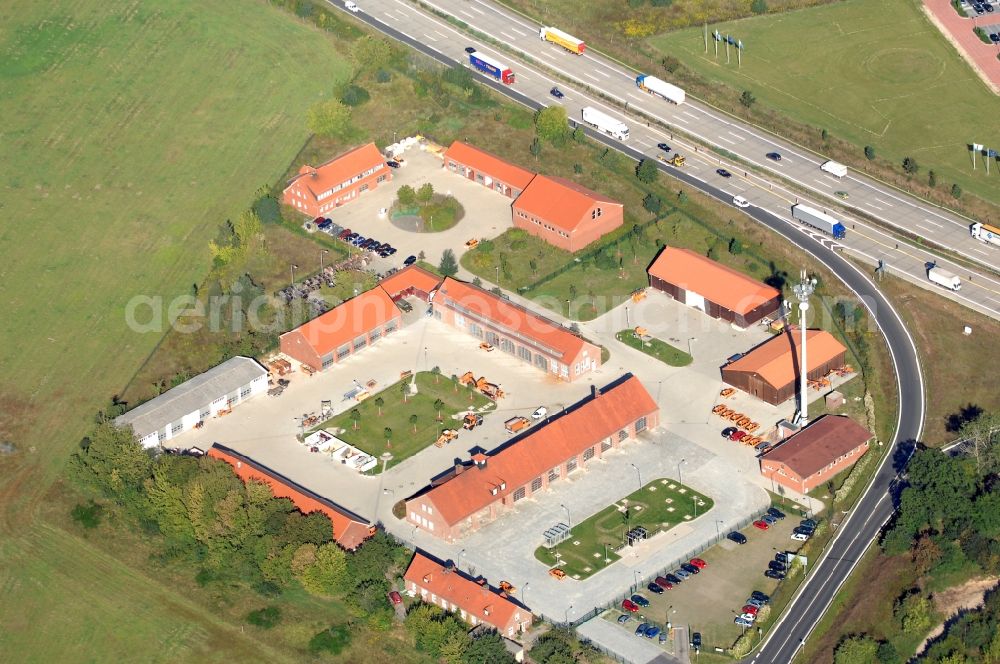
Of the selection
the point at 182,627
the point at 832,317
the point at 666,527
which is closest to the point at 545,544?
the point at 666,527

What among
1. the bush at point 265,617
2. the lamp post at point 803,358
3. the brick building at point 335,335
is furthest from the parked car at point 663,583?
the brick building at point 335,335

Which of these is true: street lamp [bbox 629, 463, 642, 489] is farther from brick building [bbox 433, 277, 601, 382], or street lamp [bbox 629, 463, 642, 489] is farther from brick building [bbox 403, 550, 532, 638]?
brick building [bbox 403, 550, 532, 638]

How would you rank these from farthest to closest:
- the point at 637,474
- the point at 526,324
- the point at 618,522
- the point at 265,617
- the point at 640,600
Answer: the point at 526,324, the point at 637,474, the point at 618,522, the point at 265,617, the point at 640,600

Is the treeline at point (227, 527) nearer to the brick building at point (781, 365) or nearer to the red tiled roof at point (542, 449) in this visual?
the red tiled roof at point (542, 449)

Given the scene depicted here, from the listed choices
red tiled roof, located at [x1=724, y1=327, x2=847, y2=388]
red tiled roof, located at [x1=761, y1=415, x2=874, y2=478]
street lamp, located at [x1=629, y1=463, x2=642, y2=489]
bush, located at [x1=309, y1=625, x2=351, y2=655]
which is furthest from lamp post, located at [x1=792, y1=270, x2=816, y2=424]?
bush, located at [x1=309, y1=625, x2=351, y2=655]

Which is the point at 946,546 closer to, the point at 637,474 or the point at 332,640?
the point at 637,474

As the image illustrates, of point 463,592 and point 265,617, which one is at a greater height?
point 463,592

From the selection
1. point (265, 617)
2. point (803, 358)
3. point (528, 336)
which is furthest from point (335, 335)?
point (803, 358)

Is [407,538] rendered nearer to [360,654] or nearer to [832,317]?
Answer: [360,654]
